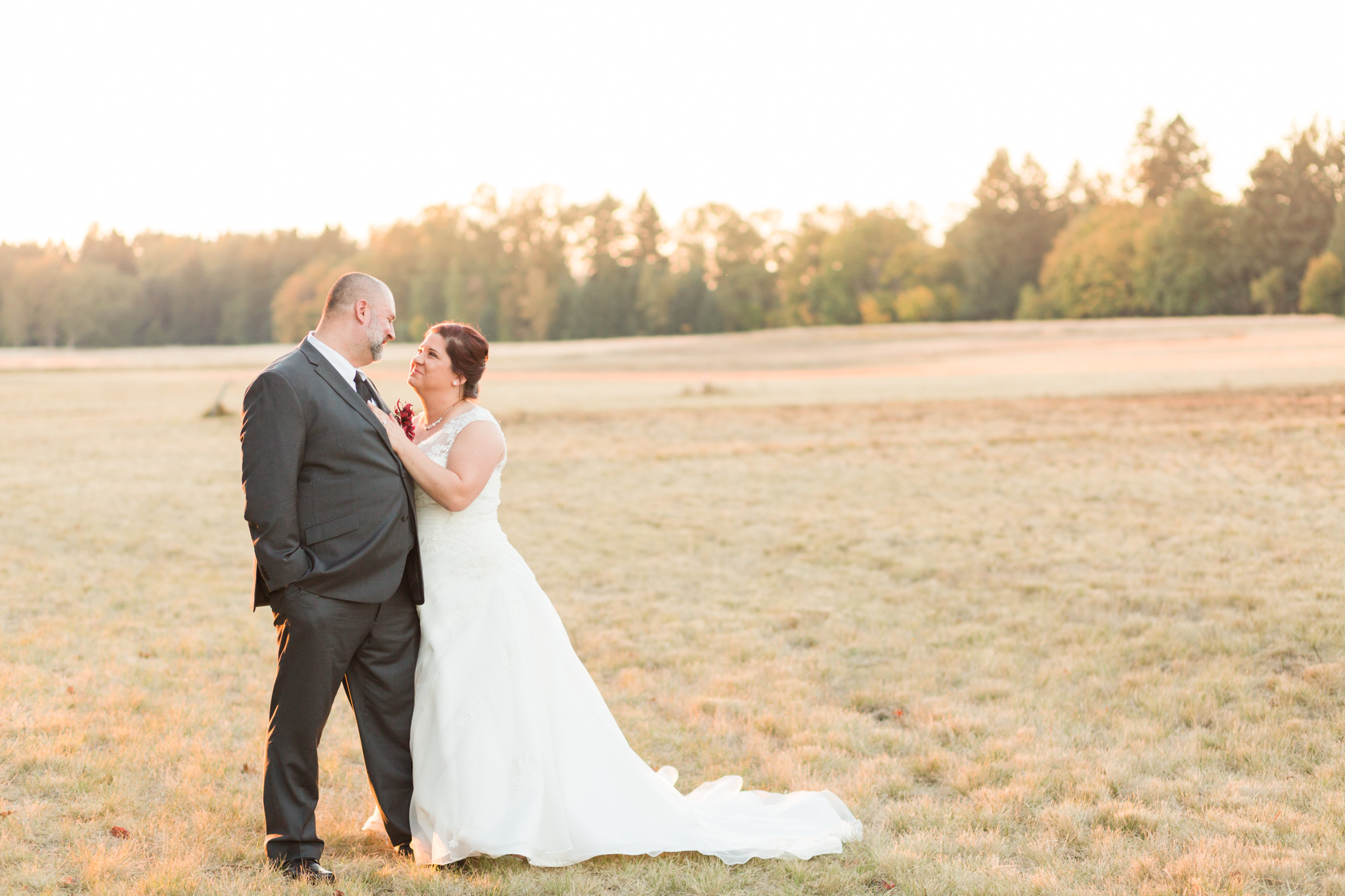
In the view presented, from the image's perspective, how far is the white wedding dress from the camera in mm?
4148

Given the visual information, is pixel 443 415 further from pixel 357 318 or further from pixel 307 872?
pixel 307 872

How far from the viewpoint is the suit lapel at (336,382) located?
3887 mm

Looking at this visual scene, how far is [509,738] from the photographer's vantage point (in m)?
4.20

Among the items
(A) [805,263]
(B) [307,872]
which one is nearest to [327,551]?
(B) [307,872]

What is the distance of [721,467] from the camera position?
57.9 ft

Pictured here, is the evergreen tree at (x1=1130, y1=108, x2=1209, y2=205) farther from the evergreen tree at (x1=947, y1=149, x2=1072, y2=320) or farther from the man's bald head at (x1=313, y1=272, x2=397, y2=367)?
the man's bald head at (x1=313, y1=272, x2=397, y2=367)

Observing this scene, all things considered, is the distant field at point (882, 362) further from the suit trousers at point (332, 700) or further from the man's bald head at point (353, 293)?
the man's bald head at point (353, 293)

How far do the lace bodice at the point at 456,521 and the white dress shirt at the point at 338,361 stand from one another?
0.44m

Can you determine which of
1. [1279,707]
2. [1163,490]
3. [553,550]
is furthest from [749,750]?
[1163,490]

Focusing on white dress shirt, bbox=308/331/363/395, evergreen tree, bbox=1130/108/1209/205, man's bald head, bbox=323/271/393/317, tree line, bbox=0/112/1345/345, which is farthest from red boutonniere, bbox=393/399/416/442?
evergreen tree, bbox=1130/108/1209/205

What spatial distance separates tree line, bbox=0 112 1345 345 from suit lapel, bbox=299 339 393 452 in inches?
3024

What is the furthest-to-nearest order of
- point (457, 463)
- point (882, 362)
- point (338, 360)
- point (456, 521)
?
point (882, 362)
point (456, 521)
point (457, 463)
point (338, 360)

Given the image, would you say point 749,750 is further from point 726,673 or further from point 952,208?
point 952,208

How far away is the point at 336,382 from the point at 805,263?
282 feet
